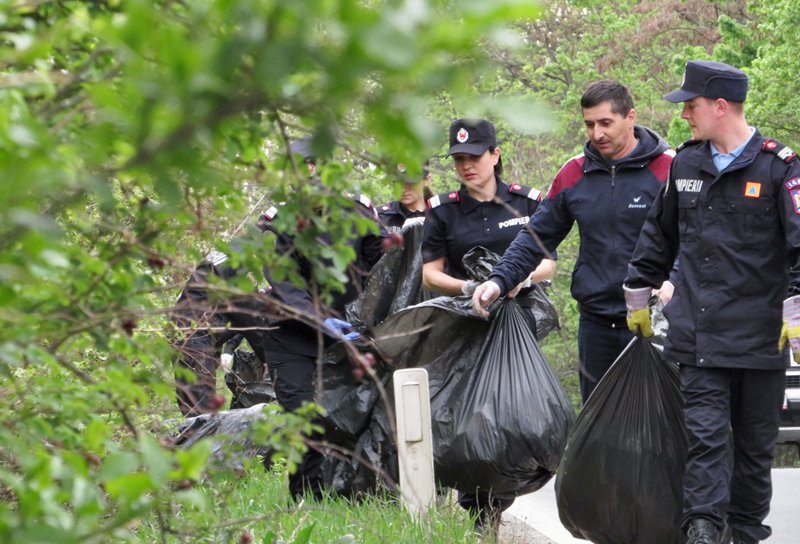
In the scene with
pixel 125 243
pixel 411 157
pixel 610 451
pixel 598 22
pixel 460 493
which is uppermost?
pixel 598 22

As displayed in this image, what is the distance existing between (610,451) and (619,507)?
0.21m

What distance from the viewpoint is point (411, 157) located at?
1.58 m

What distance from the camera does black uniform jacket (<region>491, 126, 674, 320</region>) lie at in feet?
19.6

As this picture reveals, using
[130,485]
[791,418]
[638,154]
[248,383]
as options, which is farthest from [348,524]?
[791,418]

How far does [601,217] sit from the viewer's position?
6.04 meters

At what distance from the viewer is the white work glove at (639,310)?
538 cm

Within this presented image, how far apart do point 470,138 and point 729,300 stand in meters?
1.98

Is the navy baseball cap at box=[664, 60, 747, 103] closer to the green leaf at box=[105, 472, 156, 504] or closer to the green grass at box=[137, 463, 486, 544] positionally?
the green grass at box=[137, 463, 486, 544]

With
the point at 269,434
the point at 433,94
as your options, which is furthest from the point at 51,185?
the point at 269,434

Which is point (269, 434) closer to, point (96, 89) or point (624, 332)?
point (96, 89)

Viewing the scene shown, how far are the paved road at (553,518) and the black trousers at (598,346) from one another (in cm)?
85

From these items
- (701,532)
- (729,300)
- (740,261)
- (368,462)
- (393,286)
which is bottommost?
(368,462)

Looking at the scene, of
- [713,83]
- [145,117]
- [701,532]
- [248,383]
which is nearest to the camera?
[145,117]

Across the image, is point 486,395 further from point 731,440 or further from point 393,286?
point 731,440
